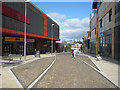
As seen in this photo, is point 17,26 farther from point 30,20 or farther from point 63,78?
point 63,78

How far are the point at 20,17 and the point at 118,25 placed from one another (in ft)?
62.8

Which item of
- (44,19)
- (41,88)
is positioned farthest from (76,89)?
(44,19)

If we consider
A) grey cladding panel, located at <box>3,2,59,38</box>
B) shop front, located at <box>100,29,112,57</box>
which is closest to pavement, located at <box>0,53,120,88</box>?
Result: shop front, located at <box>100,29,112,57</box>

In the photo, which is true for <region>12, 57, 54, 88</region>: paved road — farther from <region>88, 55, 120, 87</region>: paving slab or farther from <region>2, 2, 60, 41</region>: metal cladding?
<region>2, 2, 60, 41</region>: metal cladding

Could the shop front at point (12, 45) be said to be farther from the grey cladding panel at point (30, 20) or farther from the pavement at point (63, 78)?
the pavement at point (63, 78)

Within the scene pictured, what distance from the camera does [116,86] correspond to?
5418 millimetres

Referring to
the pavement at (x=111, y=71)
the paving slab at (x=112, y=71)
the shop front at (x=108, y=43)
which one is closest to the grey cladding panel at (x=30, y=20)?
the pavement at (x=111, y=71)

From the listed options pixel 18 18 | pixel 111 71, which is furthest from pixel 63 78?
pixel 18 18

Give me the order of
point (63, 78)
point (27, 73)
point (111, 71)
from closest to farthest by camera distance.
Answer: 1. point (63, 78)
2. point (27, 73)
3. point (111, 71)

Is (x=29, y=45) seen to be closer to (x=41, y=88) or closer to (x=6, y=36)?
(x=6, y=36)

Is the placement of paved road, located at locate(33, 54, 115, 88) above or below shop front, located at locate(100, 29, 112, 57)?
below

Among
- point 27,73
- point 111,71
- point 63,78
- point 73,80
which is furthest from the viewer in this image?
point 111,71

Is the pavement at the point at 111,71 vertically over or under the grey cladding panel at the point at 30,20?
under

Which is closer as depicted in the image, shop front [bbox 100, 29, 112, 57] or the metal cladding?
the metal cladding
